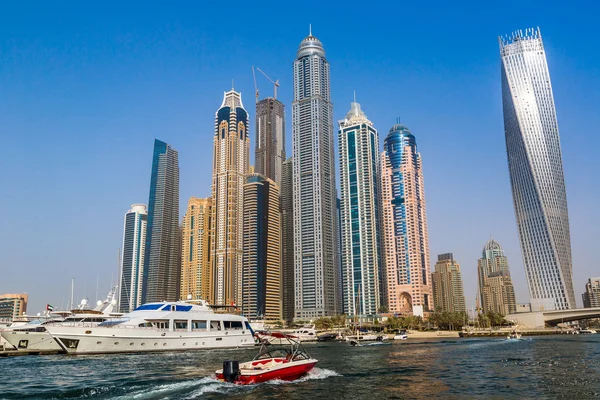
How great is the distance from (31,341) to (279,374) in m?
59.4

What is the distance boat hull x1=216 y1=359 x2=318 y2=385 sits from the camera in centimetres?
3969

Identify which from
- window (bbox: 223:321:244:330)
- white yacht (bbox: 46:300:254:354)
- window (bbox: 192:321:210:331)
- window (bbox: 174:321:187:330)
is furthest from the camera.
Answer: window (bbox: 223:321:244:330)

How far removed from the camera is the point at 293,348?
46.9 metres

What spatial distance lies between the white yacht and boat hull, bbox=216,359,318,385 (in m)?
39.4

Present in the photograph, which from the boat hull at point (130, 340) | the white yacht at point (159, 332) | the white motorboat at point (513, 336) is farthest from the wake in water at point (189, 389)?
the white motorboat at point (513, 336)

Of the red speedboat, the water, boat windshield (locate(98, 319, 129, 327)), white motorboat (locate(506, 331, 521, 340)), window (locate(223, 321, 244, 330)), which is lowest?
white motorboat (locate(506, 331, 521, 340))

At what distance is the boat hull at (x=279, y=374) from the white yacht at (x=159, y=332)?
39401 mm

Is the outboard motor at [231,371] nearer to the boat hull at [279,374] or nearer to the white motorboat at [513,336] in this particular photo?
the boat hull at [279,374]

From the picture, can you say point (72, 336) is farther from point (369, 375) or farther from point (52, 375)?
point (369, 375)

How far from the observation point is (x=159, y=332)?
78.4m

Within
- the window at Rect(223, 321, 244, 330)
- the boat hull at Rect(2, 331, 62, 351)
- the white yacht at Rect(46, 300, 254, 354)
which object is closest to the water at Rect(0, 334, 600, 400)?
the white yacht at Rect(46, 300, 254, 354)

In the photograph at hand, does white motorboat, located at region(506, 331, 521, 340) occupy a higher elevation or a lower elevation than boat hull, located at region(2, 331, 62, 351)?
lower

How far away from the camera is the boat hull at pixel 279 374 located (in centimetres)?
3969

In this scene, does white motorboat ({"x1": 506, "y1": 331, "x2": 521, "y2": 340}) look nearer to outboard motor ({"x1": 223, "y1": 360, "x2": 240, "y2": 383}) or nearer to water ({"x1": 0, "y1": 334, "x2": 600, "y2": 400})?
water ({"x1": 0, "y1": 334, "x2": 600, "y2": 400})
